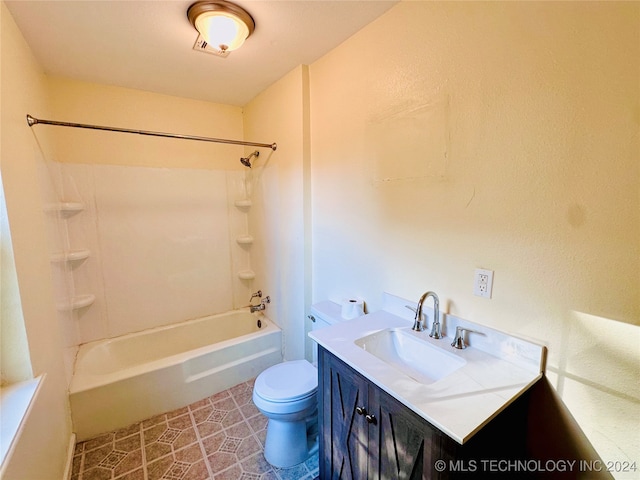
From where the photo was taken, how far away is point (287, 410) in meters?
1.61

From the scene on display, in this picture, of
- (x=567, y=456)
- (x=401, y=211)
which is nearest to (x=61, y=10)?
(x=401, y=211)

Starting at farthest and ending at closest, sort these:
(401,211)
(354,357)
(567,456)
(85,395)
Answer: (85,395) → (401,211) → (354,357) → (567,456)

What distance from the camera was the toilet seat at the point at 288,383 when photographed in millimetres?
1632

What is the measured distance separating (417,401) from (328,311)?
3.40ft

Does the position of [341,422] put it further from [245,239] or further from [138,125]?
[138,125]

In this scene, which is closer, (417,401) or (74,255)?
(417,401)

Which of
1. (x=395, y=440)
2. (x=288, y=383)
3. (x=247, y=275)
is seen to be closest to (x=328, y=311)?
(x=288, y=383)

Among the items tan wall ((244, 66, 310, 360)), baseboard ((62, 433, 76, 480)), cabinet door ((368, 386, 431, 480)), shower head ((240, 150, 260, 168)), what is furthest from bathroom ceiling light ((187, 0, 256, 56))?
baseboard ((62, 433, 76, 480))

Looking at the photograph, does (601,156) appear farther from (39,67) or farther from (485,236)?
(39,67)

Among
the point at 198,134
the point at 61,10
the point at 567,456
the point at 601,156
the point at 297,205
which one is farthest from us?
the point at 198,134

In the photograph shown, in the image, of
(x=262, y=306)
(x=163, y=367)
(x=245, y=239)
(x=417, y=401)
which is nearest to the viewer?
(x=417, y=401)

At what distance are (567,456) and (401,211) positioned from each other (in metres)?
1.13

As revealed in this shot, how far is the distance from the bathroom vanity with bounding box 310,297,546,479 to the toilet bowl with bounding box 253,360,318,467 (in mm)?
262

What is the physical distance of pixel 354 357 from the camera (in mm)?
1203
